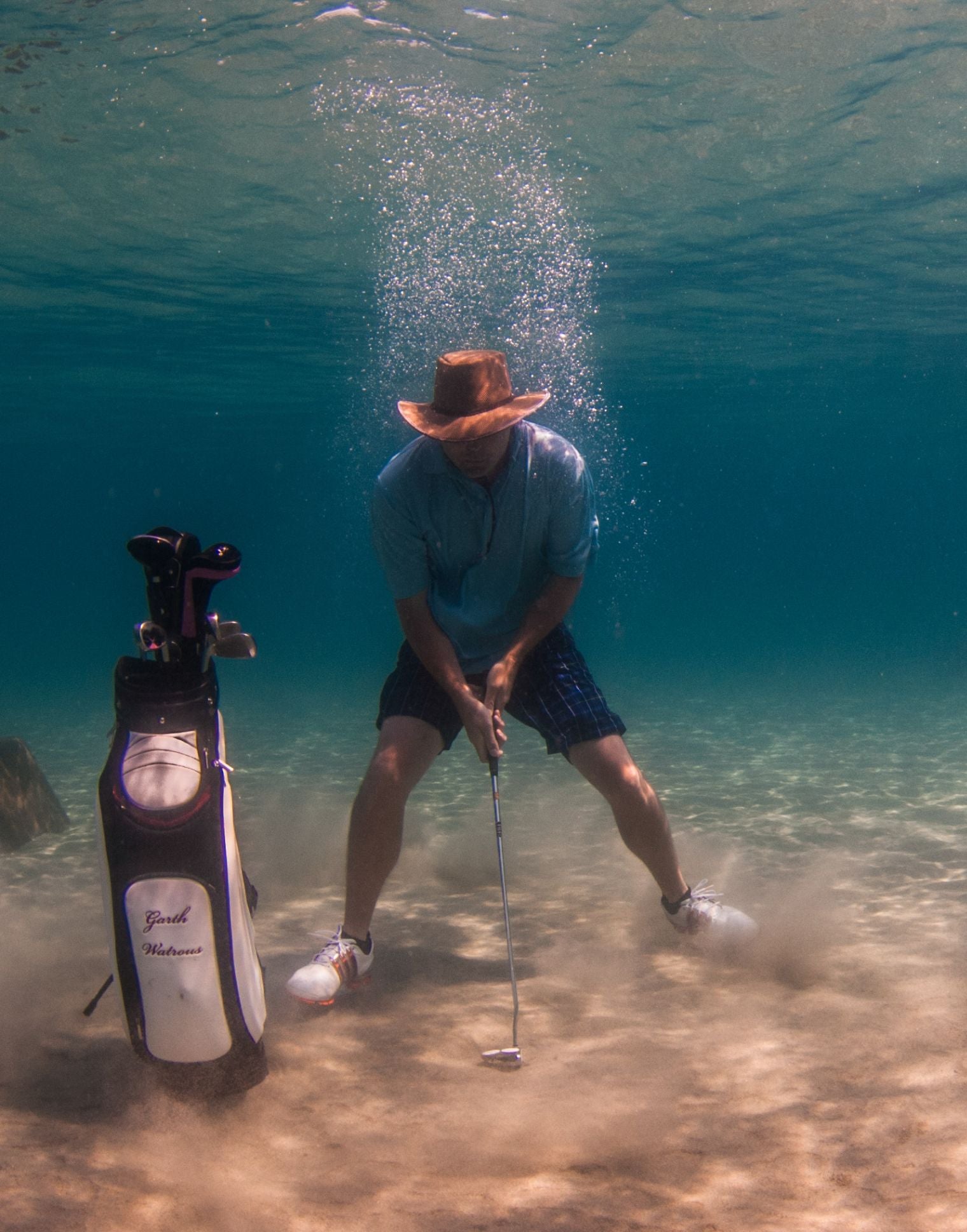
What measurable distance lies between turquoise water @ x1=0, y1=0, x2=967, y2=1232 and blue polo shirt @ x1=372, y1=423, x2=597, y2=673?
1727mm

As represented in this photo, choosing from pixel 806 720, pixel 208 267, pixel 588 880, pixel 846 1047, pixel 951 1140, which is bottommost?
pixel 806 720

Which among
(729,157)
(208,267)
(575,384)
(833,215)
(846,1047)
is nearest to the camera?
(846,1047)

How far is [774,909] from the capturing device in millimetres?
4895

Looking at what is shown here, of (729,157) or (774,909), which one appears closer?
(774,909)

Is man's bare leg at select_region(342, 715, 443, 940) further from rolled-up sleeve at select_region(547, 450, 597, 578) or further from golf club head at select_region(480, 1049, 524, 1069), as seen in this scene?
rolled-up sleeve at select_region(547, 450, 597, 578)

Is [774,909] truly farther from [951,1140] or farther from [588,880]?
[951,1140]

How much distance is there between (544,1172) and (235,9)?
11.0 m

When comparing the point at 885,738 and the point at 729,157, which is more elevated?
the point at 729,157

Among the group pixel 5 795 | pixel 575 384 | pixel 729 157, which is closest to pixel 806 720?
pixel 729 157

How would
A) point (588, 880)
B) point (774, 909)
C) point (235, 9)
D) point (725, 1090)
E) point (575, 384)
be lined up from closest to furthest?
point (725, 1090)
point (774, 909)
point (588, 880)
point (235, 9)
point (575, 384)

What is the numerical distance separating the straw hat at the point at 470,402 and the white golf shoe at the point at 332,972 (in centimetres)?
227

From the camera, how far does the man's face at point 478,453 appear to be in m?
3.99

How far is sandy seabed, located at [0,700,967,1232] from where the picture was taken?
7.97 ft

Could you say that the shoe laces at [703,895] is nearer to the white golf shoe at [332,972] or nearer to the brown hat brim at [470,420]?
the white golf shoe at [332,972]
